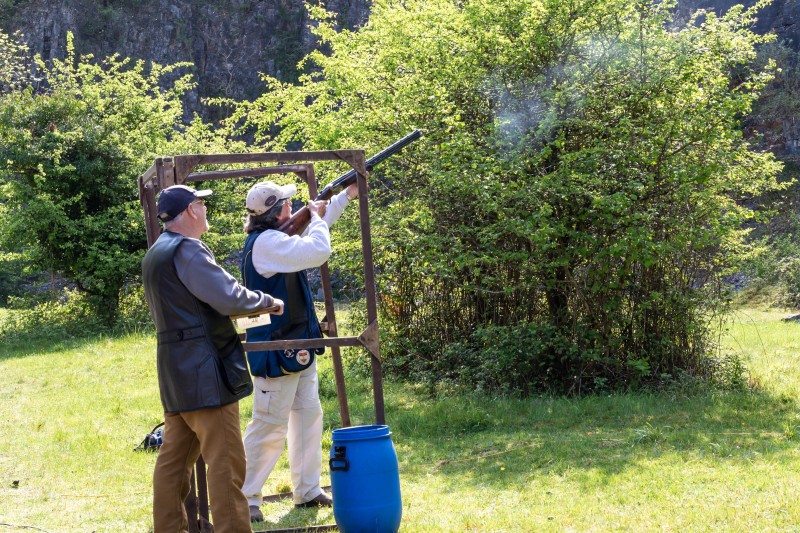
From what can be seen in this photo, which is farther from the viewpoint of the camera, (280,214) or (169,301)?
(280,214)

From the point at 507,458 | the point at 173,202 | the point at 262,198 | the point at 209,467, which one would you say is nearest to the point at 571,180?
the point at 507,458

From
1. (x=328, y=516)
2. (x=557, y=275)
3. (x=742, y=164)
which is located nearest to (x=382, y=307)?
(x=557, y=275)

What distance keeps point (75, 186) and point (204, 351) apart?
52.3 ft

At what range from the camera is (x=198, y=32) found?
43.8 m

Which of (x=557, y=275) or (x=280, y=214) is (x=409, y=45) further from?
(x=280, y=214)

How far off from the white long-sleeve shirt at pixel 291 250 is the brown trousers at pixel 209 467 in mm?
1102

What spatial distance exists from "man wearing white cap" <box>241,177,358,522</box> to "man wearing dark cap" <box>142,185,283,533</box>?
0.93 metres

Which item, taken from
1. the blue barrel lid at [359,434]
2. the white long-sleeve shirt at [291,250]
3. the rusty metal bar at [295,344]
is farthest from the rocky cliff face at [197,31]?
the blue barrel lid at [359,434]

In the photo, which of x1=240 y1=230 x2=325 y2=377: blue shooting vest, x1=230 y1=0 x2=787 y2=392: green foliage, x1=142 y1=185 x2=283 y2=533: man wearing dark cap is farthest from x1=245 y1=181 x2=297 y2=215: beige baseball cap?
x1=230 y1=0 x2=787 y2=392: green foliage

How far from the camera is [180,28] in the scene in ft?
142

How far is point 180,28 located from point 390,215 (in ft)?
115

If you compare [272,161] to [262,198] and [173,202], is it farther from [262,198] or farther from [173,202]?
[173,202]

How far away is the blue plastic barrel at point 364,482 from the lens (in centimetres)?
520

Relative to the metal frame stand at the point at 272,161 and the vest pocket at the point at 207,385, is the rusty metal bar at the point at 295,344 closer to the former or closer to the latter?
the metal frame stand at the point at 272,161
